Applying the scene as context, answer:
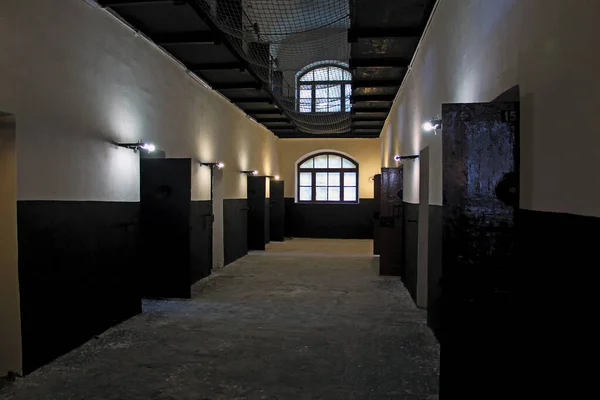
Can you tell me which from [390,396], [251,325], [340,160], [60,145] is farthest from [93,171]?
[340,160]

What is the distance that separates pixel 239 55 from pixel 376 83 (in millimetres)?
2285

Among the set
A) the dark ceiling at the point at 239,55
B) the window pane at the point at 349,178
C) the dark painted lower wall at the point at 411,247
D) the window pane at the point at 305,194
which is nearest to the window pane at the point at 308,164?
the window pane at the point at 305,194

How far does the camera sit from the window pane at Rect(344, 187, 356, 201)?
43.0 ft

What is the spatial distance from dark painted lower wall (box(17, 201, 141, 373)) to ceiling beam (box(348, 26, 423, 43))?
3.01 metres

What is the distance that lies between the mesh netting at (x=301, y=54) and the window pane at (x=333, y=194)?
2.35m

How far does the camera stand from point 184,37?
5.01 m

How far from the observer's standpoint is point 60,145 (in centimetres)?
346

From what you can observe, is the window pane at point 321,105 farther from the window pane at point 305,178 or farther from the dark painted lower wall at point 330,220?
the dark painted lower wall at point 330,220

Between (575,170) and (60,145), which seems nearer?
(575,170)

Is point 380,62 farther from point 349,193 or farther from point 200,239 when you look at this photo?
point 349,193

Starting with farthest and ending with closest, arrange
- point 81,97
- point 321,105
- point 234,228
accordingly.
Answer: point 321,105
point 234,228
point 81,97

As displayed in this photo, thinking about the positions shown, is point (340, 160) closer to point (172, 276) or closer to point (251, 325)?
point (172, 276)

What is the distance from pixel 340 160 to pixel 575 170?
1163 centimetres

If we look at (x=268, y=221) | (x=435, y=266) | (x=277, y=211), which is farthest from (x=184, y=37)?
(x=277, y=211)
